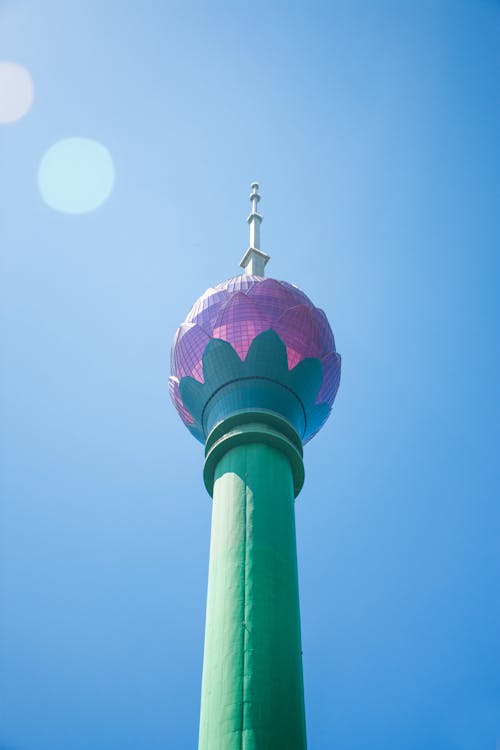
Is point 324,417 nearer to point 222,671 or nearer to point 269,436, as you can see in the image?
point 269,436

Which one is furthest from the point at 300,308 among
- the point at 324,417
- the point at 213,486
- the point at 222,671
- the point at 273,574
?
the point at 222,671

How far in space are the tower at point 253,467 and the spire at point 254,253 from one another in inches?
2.4

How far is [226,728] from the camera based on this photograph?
35.2 feet

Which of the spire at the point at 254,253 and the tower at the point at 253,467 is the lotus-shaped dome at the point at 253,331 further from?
the spire at the point at 254,253

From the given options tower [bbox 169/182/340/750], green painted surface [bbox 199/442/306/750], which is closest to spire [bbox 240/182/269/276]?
tower [bbox 169/182/340/750]

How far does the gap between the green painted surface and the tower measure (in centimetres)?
2

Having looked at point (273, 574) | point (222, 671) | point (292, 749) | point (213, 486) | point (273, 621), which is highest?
point (213, 486)

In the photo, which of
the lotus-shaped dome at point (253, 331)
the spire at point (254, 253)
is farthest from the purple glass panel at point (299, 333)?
the spire at point (254, 253)

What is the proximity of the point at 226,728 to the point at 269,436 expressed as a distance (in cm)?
602

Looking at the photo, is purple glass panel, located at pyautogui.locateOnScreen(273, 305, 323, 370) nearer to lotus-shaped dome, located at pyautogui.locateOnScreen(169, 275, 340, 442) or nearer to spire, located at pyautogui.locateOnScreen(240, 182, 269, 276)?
lotus-shaped dome, located at pyautogui.locateOnScreen(169, 275, 340, 442)

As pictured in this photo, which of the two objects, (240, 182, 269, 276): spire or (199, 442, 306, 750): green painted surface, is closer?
(199, 442, 306, 750): green painted surface

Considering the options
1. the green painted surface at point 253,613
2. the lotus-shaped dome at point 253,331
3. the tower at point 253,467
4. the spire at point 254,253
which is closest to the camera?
the green painted surface at point 253,613

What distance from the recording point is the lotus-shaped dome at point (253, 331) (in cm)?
1588

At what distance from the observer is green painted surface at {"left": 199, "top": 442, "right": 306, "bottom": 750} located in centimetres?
1076
